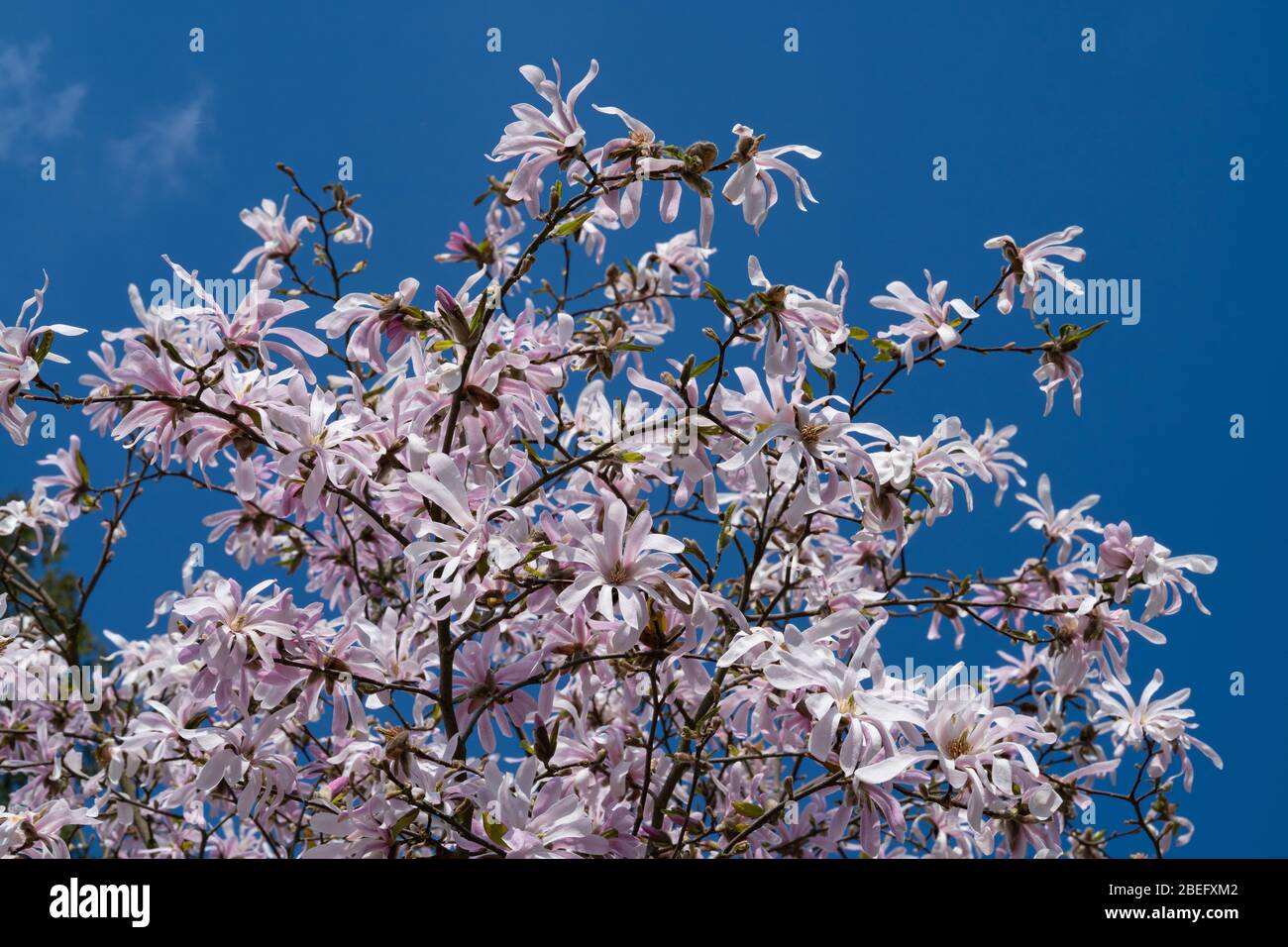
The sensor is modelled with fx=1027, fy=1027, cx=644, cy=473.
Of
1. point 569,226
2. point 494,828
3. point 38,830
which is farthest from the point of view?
point 38,830

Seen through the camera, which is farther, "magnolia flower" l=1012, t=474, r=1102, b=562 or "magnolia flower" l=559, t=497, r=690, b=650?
"magnolia flower" l=1012, t=474, r=1102, b=562

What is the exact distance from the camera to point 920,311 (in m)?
2.27

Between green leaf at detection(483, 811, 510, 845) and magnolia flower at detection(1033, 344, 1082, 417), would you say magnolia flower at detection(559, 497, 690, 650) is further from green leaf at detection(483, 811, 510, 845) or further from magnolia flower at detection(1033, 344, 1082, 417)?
magnolia flower at detection(1033, 344, 1082, 417)

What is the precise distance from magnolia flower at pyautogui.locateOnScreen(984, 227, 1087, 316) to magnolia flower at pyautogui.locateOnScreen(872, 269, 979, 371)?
214 mm

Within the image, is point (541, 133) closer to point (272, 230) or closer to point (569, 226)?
point (569, 226)

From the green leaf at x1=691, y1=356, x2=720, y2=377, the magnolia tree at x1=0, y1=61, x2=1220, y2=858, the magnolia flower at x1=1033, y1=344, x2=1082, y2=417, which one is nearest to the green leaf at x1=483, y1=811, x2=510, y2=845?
the magnolia tree at x1=0, y1=61, x2=1220, y2=858

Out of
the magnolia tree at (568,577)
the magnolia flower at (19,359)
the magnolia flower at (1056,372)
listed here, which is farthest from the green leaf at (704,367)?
the magnolia flower at (19,359)

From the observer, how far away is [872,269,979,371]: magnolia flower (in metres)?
2.24

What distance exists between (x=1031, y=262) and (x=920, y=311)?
33 centimetres

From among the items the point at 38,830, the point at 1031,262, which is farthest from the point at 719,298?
the point at 38,830
